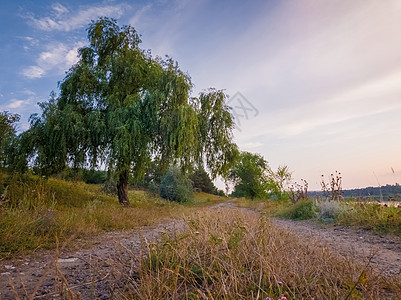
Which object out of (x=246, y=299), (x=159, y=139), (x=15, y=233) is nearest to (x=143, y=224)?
(x=15, y=233)

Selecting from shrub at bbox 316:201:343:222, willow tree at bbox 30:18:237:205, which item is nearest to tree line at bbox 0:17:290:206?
willow tree at bbox 30:18:237:205

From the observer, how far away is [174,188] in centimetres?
2644

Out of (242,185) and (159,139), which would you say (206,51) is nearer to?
(159,139)

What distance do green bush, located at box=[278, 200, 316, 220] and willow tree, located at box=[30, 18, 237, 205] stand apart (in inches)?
196

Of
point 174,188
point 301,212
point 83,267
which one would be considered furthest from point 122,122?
point 174,188

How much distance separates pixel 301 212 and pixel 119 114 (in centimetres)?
904

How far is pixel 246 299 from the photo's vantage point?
163 centimetres

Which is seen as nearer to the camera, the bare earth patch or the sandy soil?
the sandy soil

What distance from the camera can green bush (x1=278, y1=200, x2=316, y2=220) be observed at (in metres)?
10.3

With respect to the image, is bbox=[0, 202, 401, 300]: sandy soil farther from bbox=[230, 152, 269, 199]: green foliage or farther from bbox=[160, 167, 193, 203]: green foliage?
bbox=[230, 152, 269, 199]: green foliage

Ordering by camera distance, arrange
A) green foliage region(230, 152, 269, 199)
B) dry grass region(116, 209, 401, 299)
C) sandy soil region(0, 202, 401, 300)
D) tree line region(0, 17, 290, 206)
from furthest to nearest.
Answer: green foliage region(230, 152, 269, 199) → tree line region(0, 17, 290, 206) → sandy soil region(0, 202, 401, 300) → dry grass region(116, 209, 401, 299)

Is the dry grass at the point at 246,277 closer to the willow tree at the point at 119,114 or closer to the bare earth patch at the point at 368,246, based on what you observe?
the bare earth patch at the point at 368,246

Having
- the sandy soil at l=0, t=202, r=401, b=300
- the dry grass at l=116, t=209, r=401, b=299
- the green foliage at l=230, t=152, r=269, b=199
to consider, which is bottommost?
the sandy soil at l=0, t=202, r=401, b=300

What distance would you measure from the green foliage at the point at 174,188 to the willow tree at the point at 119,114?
1404 centimetres
